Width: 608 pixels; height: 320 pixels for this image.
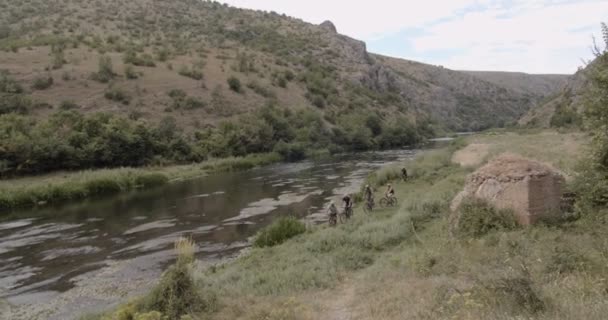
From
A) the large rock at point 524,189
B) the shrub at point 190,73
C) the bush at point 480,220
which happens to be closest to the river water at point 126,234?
the bush at point 480,220

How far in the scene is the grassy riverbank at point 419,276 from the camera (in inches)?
321

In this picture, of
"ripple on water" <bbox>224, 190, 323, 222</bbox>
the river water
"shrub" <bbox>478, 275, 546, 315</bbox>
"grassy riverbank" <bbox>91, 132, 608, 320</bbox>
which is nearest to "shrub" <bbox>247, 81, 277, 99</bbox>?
the river water

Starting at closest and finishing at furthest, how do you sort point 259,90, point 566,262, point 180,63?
point 566,262, point 180,63, point 259,90

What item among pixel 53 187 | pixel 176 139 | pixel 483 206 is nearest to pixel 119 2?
pixel 176 139

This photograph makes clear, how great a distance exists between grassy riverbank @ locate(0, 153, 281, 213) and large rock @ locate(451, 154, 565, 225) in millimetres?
32357

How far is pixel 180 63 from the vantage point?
81.8 metres

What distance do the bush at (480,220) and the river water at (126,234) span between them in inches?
397

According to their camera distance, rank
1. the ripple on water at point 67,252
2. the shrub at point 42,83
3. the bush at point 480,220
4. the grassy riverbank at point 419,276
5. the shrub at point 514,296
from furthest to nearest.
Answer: the shrub at point 42,83 → the ripple on water at point 67,252 → the bush at point 480,220 → the grassy riverbank at point 419,276 → the shrub at point 514,296

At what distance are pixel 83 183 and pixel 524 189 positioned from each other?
35.1 metres

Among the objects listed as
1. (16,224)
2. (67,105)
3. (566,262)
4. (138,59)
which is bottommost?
(16,224)

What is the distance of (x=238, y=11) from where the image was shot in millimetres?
136375

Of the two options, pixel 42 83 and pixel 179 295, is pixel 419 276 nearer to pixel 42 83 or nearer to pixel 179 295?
pixel 179 295

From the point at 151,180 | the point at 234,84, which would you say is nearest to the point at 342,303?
the point at 151,180

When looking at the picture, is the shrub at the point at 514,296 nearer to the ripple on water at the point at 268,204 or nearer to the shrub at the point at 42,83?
the ripple on water at the point at 268,204
